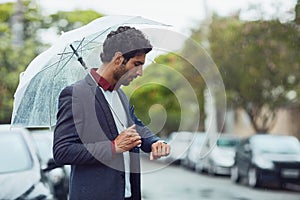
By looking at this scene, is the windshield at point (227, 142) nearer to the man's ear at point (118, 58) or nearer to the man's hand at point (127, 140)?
the man's ear at point (118, 58)

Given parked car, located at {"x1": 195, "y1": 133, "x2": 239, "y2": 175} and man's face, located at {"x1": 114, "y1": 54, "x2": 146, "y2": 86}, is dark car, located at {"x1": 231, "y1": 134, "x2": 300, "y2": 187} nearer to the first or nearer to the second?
parked car, located at {"x1": 195, "y1": 133, "x2": 239, "y2": 175}

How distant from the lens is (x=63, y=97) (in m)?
3.46

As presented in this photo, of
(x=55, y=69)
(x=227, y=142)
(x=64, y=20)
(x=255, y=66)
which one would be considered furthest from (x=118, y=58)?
(x=255, y=66)

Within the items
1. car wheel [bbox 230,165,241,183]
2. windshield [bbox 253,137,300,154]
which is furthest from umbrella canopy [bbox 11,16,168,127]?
car wheel [bbox 230,165,241,183]

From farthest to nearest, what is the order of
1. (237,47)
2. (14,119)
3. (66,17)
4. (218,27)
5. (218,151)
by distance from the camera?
(218,27) < (237,47) < (218,151) < (66,17) < (14,119)

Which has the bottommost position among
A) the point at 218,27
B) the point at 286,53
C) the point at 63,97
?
the point at 63,97

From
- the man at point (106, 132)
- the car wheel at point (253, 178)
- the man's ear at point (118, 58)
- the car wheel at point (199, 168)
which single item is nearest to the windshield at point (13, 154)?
the man at point (106, 132)

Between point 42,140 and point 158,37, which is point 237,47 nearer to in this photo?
point 42,140

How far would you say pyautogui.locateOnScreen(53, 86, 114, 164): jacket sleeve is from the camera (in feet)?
10.9

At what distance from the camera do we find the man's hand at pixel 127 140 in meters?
3.31

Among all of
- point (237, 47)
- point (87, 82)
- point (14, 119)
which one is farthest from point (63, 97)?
point (237, 47)

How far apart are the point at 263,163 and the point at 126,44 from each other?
14.5 meters

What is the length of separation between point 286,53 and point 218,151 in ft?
14.1

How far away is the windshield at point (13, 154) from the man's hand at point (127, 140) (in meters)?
4.03
